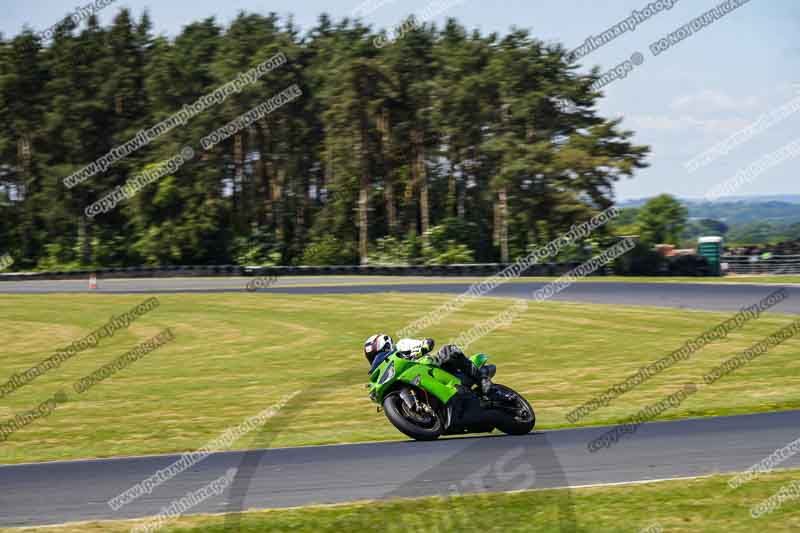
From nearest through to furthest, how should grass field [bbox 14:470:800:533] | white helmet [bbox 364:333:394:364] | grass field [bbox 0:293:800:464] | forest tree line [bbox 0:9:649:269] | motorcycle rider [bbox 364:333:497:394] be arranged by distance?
grass field [bbox 14:470:800:533] → motorcycle rider [bbox 364:333:497:394] → white helmet [bbox 364:333:394:364] → grass field [bbox 0:293:800:464] → forest tree line [bbox 0:9:649:269]

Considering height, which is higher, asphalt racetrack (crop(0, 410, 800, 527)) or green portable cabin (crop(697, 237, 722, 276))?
green portable cabin (crop(697, 237, 722, 276))

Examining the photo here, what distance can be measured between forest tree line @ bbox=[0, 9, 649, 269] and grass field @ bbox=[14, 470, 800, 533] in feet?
151

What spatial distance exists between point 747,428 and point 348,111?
1950 inches

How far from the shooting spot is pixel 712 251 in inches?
1779

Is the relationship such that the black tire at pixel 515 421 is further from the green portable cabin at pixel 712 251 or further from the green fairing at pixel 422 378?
the green portable cabin at pixel 712 251

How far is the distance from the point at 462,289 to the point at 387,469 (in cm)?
2841

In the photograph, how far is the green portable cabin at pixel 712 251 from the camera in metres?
44.4

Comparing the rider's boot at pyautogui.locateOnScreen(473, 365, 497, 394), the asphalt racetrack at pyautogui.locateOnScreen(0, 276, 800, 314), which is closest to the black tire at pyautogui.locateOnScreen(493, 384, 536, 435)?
the rider's boot at pyautogui.locateOnScreen(473, 365, 497, 394)

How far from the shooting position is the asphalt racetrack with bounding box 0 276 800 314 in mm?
31219

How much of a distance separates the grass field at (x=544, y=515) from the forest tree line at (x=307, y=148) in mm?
46039

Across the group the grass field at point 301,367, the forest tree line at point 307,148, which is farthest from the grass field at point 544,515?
the forest tree line at point 307,148

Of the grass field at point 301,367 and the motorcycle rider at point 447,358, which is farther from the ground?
the motorcycle rider at point 447,358

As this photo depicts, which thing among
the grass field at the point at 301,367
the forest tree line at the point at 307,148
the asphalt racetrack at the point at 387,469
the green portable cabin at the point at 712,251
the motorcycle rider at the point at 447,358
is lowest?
the grass field at the point at 301,367

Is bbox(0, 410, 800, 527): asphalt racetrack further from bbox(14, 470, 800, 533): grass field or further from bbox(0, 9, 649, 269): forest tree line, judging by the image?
bbox(0, 9, 649, 269): forest tree line
